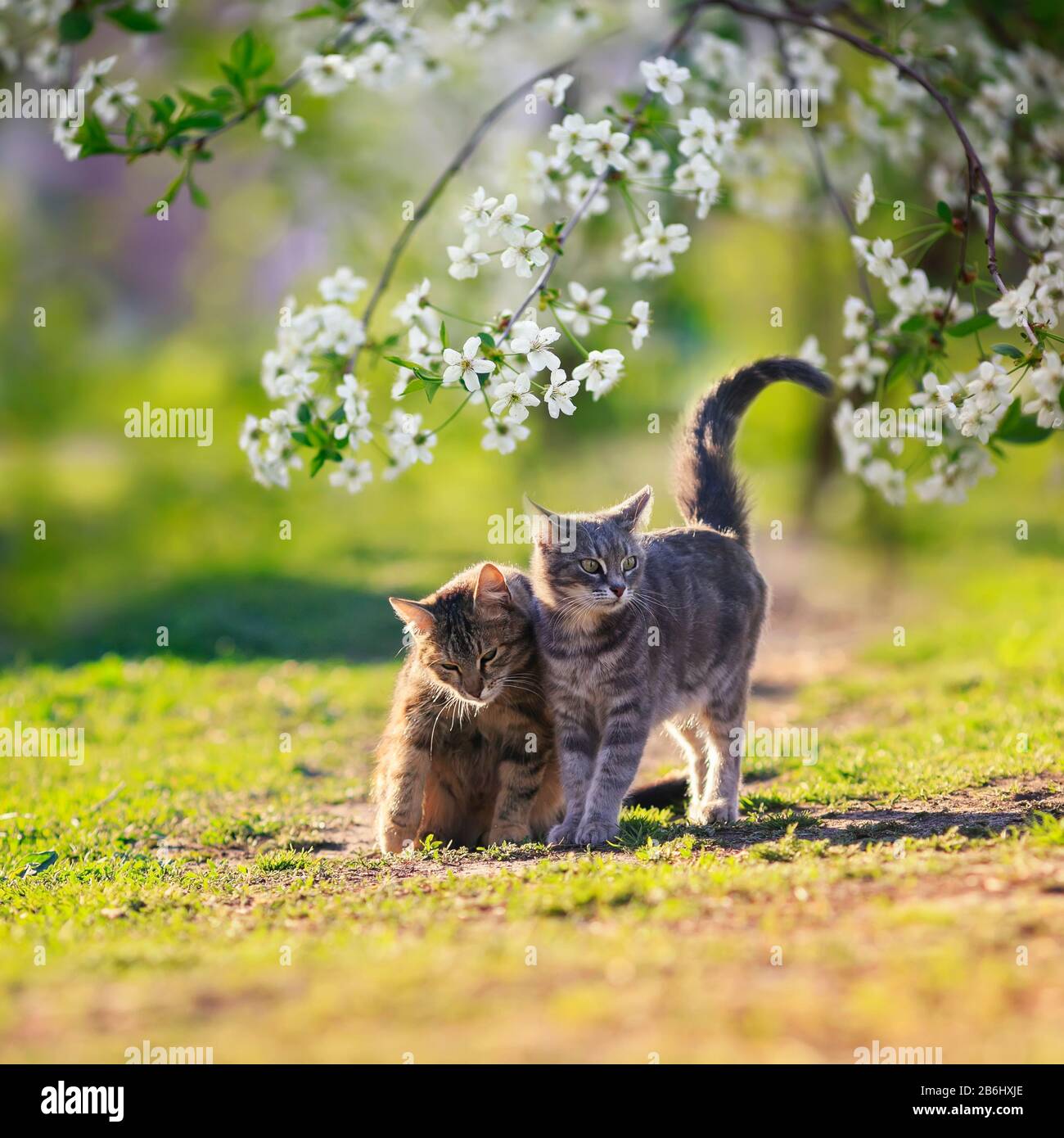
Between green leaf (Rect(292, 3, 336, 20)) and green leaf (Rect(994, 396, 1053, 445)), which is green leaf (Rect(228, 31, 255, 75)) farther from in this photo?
green leaf (Rect(994, 396, 1053, 445))

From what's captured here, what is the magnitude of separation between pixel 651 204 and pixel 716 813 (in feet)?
11.3

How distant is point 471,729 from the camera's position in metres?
5.77

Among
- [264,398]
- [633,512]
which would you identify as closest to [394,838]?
[633,512]

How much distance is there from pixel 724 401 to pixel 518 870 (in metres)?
2.85

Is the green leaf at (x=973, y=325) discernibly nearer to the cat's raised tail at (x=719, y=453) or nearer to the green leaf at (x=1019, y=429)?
the green leaf at (x=1019, y=429)

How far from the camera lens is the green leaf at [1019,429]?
5.44m

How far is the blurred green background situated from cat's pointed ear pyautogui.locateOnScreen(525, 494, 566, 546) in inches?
235

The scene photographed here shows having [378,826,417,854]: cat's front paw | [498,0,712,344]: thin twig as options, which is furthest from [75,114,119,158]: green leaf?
[378,826,417,854]: cat's front paw

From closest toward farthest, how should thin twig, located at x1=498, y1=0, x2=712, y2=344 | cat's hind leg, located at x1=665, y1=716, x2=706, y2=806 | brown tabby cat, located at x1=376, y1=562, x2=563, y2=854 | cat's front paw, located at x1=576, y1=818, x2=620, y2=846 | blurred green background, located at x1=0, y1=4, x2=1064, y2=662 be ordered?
thin twig, located at x1=498, y1=0, x2=712, y2=344, cat's front paw, located at x1=576, y1=818, x2=620, y2=846, brown tabby cat, located at x1=376, y1=562, x2=563, y2=854, cat's hind leg, located at x1=665, y1=716, x2=706, y2=806, blurred green background, located at x1=0, y1=4, x2=1064, y2=662

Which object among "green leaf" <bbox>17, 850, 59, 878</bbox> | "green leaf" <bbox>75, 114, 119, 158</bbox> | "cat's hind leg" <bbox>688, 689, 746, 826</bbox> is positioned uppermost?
"green leaf" <bbox>75, 114, 119, 158</bbox>

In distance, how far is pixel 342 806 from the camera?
6.85m

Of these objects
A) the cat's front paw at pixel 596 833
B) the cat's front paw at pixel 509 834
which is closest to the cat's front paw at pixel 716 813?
the cat's front paw at pixel 596 833

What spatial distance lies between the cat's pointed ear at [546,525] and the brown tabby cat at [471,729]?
0.86ft

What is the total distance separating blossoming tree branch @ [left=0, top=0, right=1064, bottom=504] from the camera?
4996 mm
